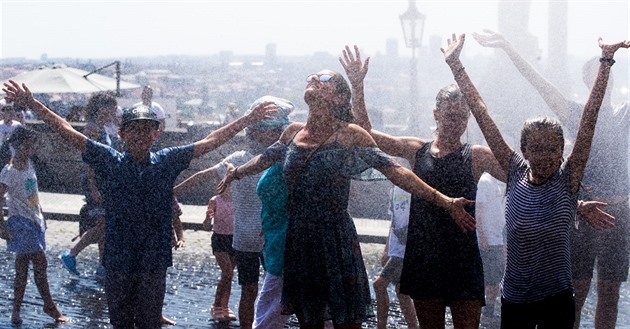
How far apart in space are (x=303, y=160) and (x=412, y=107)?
1470 centimetres

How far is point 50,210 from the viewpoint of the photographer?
13469 millimetres

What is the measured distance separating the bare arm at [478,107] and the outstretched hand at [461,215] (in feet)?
0.85

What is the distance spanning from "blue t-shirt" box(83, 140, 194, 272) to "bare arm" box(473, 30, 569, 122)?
1923 mm

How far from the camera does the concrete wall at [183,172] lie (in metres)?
14.0

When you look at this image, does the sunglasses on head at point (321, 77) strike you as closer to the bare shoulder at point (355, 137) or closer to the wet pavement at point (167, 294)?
the bare shoulder at point (355, 137)

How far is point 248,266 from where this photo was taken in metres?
6.42

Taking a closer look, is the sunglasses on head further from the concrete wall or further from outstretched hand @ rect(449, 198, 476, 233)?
the concrete wall

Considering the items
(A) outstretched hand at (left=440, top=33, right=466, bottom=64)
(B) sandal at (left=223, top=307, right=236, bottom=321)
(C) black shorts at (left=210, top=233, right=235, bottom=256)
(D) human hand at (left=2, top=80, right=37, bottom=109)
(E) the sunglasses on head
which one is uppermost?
(A) outstretched hand at (left=440, top=33, right=466, bottom=64)

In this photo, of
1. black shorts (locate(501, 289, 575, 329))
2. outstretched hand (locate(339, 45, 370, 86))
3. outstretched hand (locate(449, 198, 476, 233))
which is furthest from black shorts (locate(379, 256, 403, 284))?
black shorts (locate(501, 289, 575, 329))

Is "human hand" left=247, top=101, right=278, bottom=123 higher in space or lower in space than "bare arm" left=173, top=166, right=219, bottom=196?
higher

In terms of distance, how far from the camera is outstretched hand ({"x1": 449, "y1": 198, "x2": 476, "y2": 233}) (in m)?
4.43

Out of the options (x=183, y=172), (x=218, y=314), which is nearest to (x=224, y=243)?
(x=218, y=314)

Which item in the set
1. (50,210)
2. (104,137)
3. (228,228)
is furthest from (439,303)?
(50,210)

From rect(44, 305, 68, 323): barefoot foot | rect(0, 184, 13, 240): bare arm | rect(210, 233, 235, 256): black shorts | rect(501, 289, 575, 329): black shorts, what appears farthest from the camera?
rect(210, 233, 235, 256): black shorts
